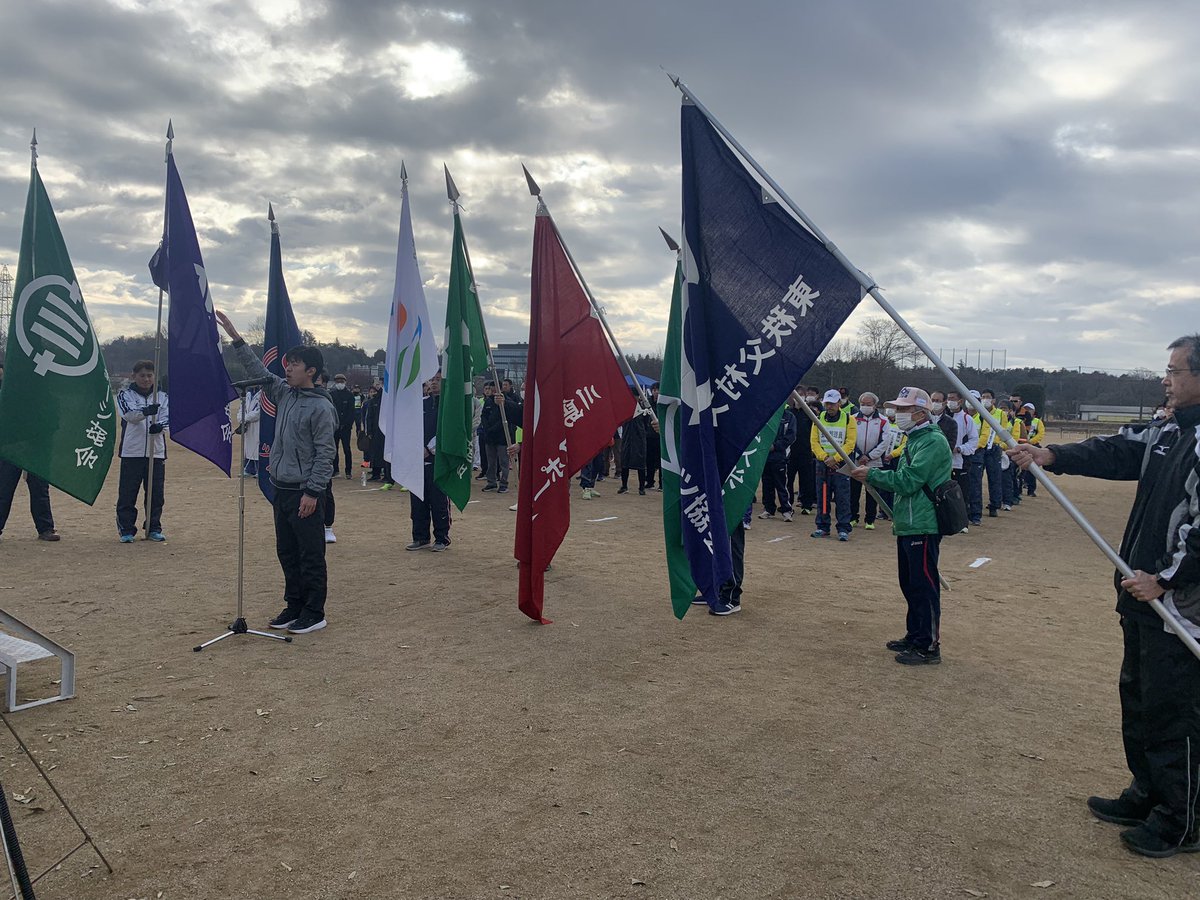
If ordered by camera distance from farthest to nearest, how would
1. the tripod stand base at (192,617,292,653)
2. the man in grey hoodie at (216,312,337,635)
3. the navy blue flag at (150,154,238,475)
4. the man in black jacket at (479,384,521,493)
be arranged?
1. the man in black jacket at (479,384,521,493)
2. the navy blue flag at (150,154,238,475)
3. the man in grey hoodie at (216,312,337,635)
4. the tripod stand base at (192,617,292,653)

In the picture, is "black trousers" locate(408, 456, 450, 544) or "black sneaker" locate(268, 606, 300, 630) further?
"black trousers" locate(408, 456, 450, 544)

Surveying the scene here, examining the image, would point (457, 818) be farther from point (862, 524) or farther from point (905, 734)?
point (862, 524)

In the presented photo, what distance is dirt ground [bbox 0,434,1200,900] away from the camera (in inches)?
138

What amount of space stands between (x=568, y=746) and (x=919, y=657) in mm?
3279

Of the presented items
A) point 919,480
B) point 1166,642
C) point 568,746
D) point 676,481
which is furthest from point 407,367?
point 1166,642

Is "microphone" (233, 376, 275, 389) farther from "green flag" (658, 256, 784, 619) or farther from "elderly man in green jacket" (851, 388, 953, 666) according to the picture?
"elderly man in green jacket" (851, 388, 953, 666)

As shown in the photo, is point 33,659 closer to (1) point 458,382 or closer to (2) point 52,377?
(2) point 52,377

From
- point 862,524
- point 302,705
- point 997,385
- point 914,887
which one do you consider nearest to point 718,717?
point 914,887

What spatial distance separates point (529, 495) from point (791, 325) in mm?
3006

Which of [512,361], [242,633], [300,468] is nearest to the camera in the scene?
[242,633]

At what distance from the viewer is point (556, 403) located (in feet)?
22.8

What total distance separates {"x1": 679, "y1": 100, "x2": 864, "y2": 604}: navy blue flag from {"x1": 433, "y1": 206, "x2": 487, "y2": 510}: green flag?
14.0ft

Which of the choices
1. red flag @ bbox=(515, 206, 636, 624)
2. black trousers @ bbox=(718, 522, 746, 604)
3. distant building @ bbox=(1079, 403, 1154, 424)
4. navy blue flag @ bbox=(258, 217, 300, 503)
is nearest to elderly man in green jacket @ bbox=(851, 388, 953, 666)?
black trousers @ bbox=(718, 522, 746, 604)

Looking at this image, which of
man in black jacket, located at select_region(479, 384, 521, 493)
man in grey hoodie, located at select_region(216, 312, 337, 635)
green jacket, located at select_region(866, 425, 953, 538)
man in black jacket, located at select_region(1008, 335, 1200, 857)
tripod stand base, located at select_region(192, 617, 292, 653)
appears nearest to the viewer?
man in black jacket, located at select_region(1008, 335, 1200, 857)
